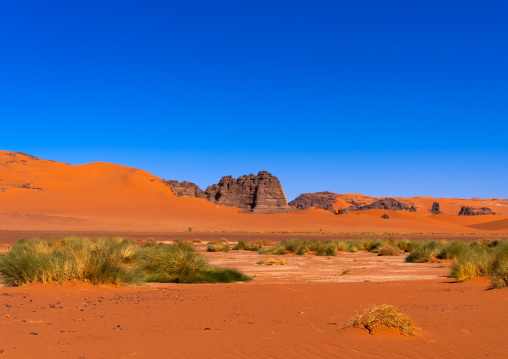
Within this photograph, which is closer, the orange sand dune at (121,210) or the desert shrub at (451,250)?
the desert shrub at (451,250)

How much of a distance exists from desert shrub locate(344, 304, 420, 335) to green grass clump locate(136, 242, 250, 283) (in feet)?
27.9

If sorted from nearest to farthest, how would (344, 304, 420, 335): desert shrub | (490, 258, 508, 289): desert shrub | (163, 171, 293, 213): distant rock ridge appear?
1. (344, 304, 420, 335): desert shrub
2. (490, 258, 508, 289): desert shrub
3. (163, 171, 293, 213): distant rock ridge

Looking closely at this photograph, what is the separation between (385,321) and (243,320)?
8.26 ft

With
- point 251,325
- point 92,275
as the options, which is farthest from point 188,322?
point 92,275

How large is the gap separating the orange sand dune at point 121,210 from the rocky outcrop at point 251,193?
5254 millimetres

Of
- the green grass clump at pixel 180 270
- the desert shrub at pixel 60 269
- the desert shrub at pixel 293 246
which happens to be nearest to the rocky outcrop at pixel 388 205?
the desert shrub at pixel 293 246

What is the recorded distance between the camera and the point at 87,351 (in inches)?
259

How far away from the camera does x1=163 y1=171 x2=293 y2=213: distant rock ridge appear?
366ft

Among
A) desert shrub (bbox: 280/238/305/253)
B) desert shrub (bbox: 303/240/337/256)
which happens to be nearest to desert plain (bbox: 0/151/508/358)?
desert shrub (bbox: 303/240/337/256)

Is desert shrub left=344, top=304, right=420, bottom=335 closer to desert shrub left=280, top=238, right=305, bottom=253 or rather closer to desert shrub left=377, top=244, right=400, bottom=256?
desert shrub left=280, top=238, right=305, bottom=253

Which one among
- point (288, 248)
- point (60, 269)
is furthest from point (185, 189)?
point (60, 269)

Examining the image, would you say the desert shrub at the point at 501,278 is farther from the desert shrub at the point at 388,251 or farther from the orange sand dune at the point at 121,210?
the orange sand dune at the point at 121,210

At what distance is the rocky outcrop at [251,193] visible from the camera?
111 metres

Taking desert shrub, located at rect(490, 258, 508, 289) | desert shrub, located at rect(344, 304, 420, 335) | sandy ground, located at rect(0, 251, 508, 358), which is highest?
desert shrub, located at rect(490, 258, 508, 289)
